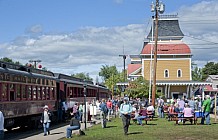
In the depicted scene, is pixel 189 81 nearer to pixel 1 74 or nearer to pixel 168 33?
pixel 168 33

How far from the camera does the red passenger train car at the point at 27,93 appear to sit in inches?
845

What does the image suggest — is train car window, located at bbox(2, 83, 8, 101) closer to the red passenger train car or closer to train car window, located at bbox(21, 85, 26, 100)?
the red passenger train car

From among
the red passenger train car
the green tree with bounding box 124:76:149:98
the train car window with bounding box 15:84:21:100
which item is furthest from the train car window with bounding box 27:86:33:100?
the green tree with bounding box 124:76:149:98

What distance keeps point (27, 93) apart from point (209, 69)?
13102 centimetres

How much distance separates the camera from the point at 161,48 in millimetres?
85875

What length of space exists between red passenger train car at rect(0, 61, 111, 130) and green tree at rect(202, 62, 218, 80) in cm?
11682

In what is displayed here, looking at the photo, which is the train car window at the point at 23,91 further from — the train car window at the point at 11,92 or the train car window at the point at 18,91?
the train car window at the point at 11,92

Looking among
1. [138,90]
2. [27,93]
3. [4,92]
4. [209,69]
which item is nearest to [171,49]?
[138,90]

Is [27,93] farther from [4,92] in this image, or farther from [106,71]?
[106,71]

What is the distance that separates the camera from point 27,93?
24672mm

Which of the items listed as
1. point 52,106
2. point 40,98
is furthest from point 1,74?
point 52,106

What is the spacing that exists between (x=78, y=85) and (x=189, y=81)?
43940 millimetres

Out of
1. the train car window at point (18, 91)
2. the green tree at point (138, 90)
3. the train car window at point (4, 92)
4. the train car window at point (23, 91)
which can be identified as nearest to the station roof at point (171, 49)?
the green tree at point (138, 90)

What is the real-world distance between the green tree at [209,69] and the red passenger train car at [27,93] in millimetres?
116816
